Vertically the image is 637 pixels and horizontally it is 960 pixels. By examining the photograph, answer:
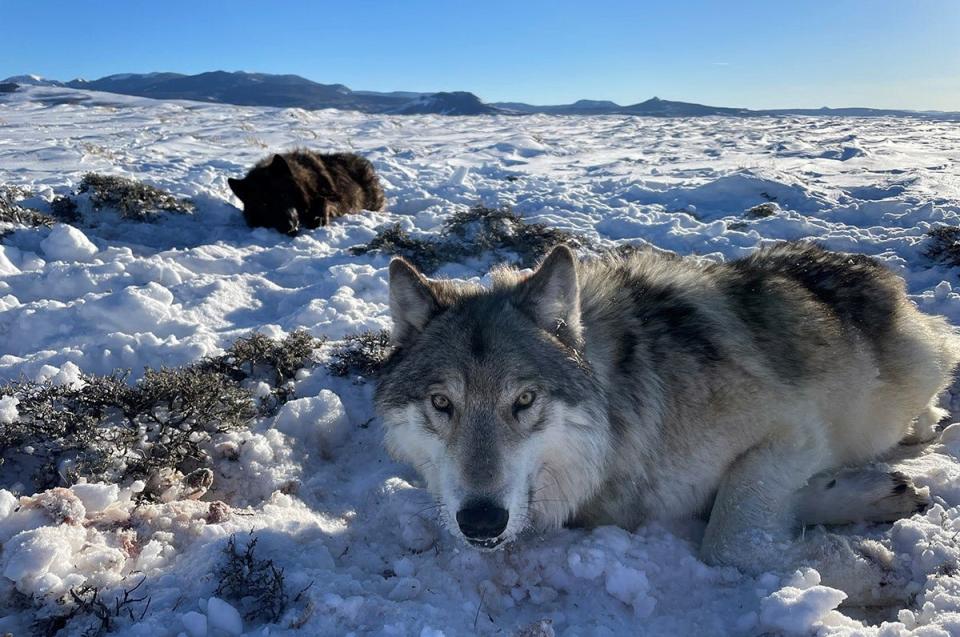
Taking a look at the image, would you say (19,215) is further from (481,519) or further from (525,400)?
(481,519)

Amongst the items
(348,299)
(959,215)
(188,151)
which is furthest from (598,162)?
(348,299)

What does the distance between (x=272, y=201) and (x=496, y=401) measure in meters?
7.08

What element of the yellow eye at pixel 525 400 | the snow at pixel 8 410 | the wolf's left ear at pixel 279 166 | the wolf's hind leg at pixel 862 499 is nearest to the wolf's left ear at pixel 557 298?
the yellow eye at pixel 525 400

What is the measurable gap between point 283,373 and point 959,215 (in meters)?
8.54

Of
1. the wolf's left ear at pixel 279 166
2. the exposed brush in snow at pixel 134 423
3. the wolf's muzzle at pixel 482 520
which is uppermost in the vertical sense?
the wolf's left ear at pixel 279 166

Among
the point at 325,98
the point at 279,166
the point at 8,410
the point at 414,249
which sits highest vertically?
the point at 325,98

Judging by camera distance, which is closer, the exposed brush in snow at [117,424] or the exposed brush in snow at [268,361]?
the exposed brush in snow at [117,424]

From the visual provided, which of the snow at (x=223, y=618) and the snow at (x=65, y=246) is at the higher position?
the snow at (x=65, y=246)

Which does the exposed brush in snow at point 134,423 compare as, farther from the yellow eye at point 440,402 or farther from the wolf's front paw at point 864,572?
the wolf's front paw at point 864,572

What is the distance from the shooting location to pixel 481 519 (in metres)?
2.42

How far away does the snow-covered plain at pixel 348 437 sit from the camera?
2.30m

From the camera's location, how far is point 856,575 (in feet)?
8.61

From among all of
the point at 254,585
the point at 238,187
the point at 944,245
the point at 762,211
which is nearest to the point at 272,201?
the point at 238,187

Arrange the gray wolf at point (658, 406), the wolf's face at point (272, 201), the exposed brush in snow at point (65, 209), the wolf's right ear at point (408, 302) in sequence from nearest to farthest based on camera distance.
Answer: the gray wolf at point (658, 406), the wolf's right ear at point (408, 302), the exposed brush in snow at point (65, 209), the wolf's face at point (272, 201)
